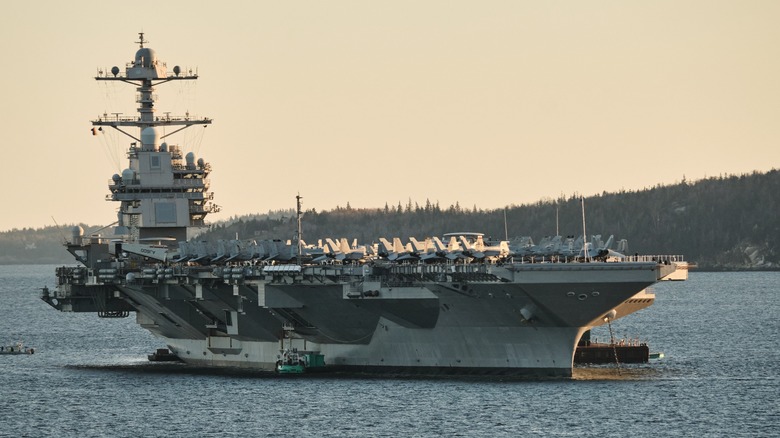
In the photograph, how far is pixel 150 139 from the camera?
59.2m

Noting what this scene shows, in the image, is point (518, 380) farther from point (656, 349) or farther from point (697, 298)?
point (697, 298)

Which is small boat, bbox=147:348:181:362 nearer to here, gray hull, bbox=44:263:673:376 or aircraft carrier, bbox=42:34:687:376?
aircraft carrier, bbox=42:34:687:376

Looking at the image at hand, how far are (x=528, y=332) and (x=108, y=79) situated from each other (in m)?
22.2

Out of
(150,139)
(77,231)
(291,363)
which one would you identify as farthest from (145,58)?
(291,363)

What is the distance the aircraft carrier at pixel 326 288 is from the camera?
147 feet

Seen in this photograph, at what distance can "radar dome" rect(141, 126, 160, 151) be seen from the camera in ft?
194

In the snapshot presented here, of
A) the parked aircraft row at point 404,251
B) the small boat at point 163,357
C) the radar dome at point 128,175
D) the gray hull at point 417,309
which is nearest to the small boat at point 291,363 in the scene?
the gray hull at point 417,309

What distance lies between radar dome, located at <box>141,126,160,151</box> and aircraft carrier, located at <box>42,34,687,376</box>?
0.05 meters

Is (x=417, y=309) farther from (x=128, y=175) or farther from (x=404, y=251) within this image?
(x=128, y=175)

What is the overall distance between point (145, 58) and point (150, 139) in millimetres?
3093

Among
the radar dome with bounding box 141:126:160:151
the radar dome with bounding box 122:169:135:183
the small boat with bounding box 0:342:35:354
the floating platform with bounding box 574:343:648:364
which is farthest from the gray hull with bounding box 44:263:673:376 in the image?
the small boat with bounding box 0:342:35:354

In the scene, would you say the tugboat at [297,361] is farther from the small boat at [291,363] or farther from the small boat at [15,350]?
the small boat at [15,350]

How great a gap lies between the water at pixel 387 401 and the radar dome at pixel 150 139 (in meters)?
8.16

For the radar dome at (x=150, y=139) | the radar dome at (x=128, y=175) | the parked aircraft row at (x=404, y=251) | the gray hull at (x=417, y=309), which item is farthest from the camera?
the radar dome at (x=150, y=139)
